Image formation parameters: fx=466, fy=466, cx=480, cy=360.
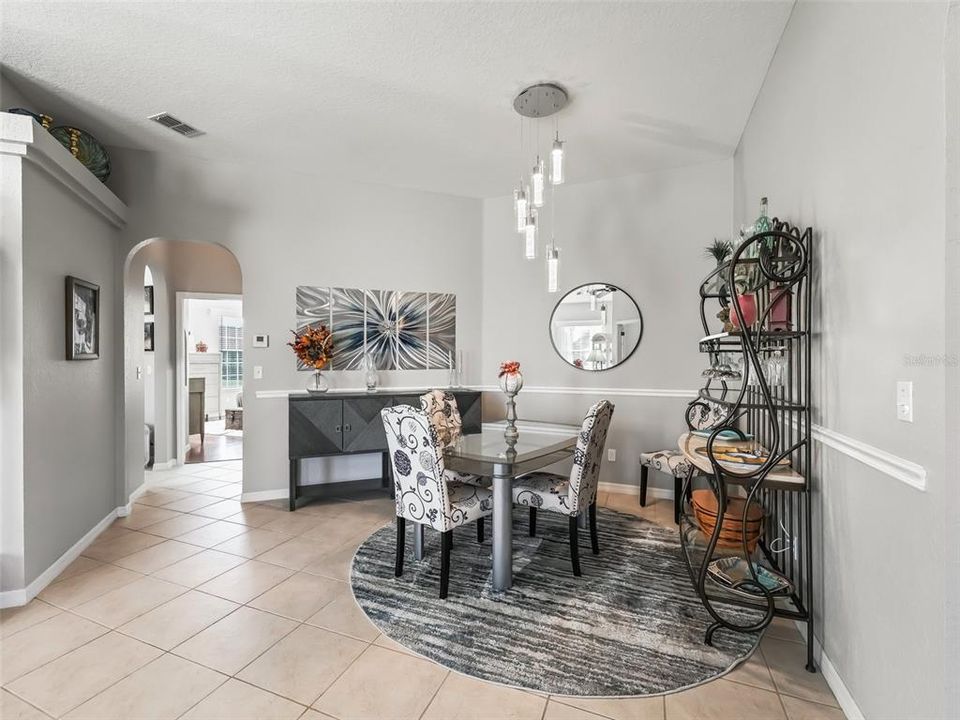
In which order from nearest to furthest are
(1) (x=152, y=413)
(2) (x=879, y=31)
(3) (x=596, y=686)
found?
(2) (x=879, y=31) < (3) (x=596, y=686) < (1) (x=152, y=413)

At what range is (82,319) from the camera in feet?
9.70

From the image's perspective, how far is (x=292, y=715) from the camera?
1.59 m

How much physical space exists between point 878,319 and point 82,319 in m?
4.04

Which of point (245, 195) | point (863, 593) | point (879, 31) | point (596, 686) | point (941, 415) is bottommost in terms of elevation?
point (596, 686)

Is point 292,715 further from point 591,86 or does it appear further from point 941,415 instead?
point 591,86

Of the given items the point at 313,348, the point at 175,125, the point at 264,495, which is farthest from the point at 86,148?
the point at 264,495

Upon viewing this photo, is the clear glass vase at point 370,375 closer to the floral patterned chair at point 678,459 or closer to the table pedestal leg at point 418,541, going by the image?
the table pedestal leg at point 418,541

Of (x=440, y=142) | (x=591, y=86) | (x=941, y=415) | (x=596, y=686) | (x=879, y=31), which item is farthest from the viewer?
(x=440, y=142)

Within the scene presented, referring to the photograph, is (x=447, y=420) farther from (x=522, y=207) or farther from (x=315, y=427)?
(x=522, y=207)

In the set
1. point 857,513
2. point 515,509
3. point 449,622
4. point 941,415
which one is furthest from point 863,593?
point 515,509

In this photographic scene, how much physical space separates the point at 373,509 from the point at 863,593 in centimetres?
314

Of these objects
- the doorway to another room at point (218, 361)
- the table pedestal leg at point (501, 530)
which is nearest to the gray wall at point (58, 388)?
the table pedestal leg at point (501, 530)

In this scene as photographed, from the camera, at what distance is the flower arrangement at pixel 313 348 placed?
12.8ft

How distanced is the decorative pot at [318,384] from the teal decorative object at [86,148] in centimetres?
205
